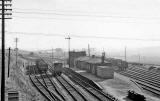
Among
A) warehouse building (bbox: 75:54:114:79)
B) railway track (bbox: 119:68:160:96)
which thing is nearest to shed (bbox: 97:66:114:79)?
warehouse building (bbox: 75:54:114:79)

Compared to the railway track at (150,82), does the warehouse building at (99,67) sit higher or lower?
higher

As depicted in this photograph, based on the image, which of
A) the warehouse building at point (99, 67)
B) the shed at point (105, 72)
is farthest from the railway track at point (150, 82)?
the warehouse building at point (99, 67)

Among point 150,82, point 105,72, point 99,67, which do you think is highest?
point 99,67

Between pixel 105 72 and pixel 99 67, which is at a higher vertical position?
pixel 99 67

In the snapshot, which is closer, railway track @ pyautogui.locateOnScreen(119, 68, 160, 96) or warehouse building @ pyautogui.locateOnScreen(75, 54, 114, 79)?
railway track @ pyautogui.locateOnScreen(119, 68, 160, 96)

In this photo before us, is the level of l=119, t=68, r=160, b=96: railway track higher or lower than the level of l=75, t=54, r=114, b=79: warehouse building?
lower

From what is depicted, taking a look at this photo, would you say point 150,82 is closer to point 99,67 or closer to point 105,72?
point 105,72

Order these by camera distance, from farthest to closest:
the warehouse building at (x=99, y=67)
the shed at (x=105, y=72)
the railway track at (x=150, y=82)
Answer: the warehouse building at (x=99, y=67), the shed at (x=105, y=72), the railway track at (x=150, y=82)

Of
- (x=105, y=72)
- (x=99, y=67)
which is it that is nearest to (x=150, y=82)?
(x=105, y=72)

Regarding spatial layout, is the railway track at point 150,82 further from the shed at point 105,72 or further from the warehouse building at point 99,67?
the warehouse building at point 99,67

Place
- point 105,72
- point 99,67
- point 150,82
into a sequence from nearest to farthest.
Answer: point 150,82, point 105,72, point 99,67

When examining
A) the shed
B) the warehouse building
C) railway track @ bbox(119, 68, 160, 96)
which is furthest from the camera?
the warehouse building

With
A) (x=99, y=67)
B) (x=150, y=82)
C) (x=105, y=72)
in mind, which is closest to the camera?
(x=150, y=82)

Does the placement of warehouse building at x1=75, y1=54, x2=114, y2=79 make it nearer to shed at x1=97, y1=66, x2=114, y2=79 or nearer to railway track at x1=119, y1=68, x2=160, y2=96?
shed at x1=97, y1=66, x2=114, y2=79
